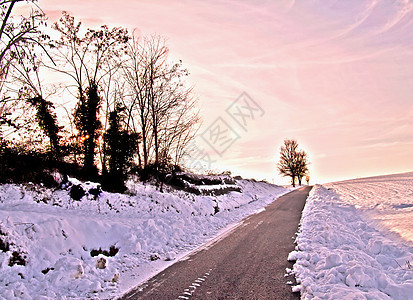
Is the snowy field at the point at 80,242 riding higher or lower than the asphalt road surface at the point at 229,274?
higher

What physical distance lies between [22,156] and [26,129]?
347cm

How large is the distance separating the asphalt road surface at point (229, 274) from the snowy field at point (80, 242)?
0.57 meters

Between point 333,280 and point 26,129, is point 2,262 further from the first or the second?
point 26,129

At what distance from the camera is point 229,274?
18.0ft

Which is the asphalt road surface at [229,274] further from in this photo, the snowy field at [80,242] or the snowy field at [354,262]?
the snowy field at [80,242]

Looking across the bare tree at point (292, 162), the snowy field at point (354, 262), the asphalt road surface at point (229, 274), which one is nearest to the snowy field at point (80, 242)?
the asphalt road surface at point (229, 274)

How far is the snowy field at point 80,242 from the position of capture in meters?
4.98

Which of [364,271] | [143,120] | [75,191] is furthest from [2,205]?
[143,120]

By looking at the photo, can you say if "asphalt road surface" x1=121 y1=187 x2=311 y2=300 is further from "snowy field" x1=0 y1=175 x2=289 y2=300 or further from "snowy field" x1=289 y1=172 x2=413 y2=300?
"snowy field" x1=0 y1=175 x2=289 y2=300

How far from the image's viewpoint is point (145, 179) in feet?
57.9

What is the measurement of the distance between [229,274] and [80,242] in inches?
157

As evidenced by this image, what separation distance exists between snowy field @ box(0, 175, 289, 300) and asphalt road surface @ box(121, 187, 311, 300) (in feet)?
1.85

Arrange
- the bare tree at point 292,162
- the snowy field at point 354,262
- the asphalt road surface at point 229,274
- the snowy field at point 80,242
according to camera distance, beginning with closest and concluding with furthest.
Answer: the snowy field at point 354,262, the asphalt road surface at point 229,274, the snowy field at point 80,242, the bare tree at point 292,162

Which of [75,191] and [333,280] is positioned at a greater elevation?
[75,191]
